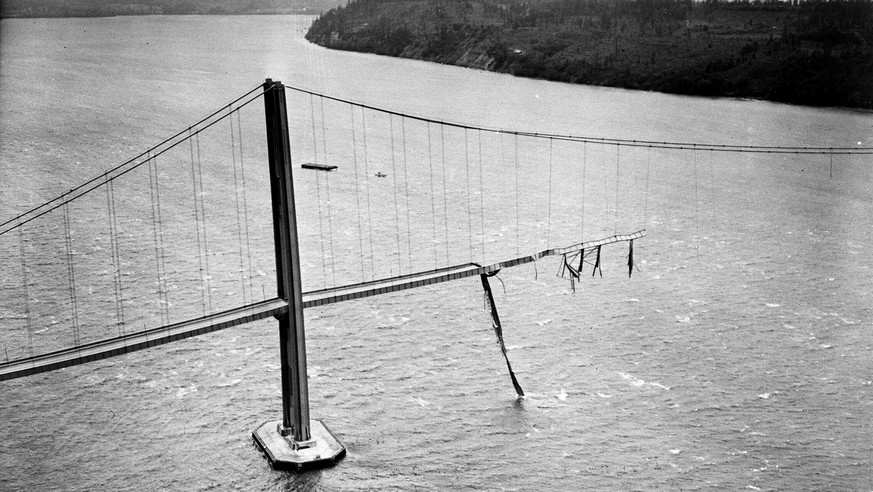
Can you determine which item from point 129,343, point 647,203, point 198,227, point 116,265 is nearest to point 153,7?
point 198,227

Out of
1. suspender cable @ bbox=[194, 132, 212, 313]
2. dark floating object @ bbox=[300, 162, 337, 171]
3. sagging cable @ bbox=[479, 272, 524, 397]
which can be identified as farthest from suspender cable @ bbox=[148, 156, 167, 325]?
sagging cable @ bbox=[479, 272, 524, 397]

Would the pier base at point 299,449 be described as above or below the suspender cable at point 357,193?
below

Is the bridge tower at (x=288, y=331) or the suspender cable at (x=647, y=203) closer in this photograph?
the bridge tower at (x=288, y=331)

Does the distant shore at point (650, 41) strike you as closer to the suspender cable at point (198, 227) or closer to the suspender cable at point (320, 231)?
the suspender cable at point (320, 231)

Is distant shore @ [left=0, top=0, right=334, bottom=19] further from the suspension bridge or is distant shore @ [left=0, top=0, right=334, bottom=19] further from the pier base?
the pier base

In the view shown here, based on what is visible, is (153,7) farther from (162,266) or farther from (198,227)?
(162,266)

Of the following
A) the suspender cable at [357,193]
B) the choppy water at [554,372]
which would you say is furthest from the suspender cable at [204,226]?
the suspender cable at [357,193]

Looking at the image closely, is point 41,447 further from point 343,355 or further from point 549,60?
point 549,60
